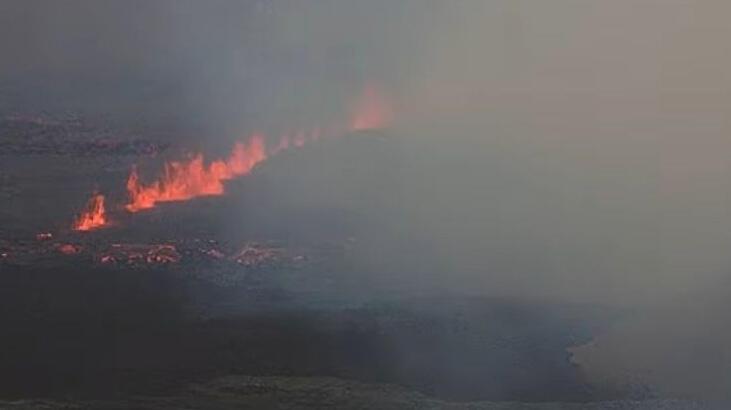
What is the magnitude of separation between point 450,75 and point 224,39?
1268 centimetres

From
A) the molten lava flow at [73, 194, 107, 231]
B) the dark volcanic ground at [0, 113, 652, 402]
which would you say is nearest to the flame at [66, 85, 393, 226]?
the molten lava flow at [73, 194, 107, 231]

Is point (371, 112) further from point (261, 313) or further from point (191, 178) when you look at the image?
point (261, 313)

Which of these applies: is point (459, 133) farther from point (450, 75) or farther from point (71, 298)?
point (71, 298)

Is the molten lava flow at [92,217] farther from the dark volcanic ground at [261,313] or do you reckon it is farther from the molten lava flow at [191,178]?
the molten lava flow at [191,178]

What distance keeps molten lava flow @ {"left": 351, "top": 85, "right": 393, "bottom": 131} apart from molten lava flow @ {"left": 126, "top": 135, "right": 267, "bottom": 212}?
18.6 ft

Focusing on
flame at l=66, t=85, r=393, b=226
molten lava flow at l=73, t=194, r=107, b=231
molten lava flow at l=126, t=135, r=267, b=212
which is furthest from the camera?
molten lava flow at l=126, t=135, r=267, b=212

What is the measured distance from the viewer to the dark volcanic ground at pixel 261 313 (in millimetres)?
15000

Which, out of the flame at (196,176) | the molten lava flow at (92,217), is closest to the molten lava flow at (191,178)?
the flame at (196,176)

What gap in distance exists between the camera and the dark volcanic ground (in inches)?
591

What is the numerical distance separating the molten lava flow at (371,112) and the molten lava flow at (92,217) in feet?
38.1

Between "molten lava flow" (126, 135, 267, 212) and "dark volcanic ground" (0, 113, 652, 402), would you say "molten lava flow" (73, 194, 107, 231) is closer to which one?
"dark volcanic ground" (0, 113, 652, 402)

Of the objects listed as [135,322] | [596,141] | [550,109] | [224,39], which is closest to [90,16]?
[224,39]

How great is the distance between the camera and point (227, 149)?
2952 centimetres

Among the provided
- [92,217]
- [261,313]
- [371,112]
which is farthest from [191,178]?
[371,112]
